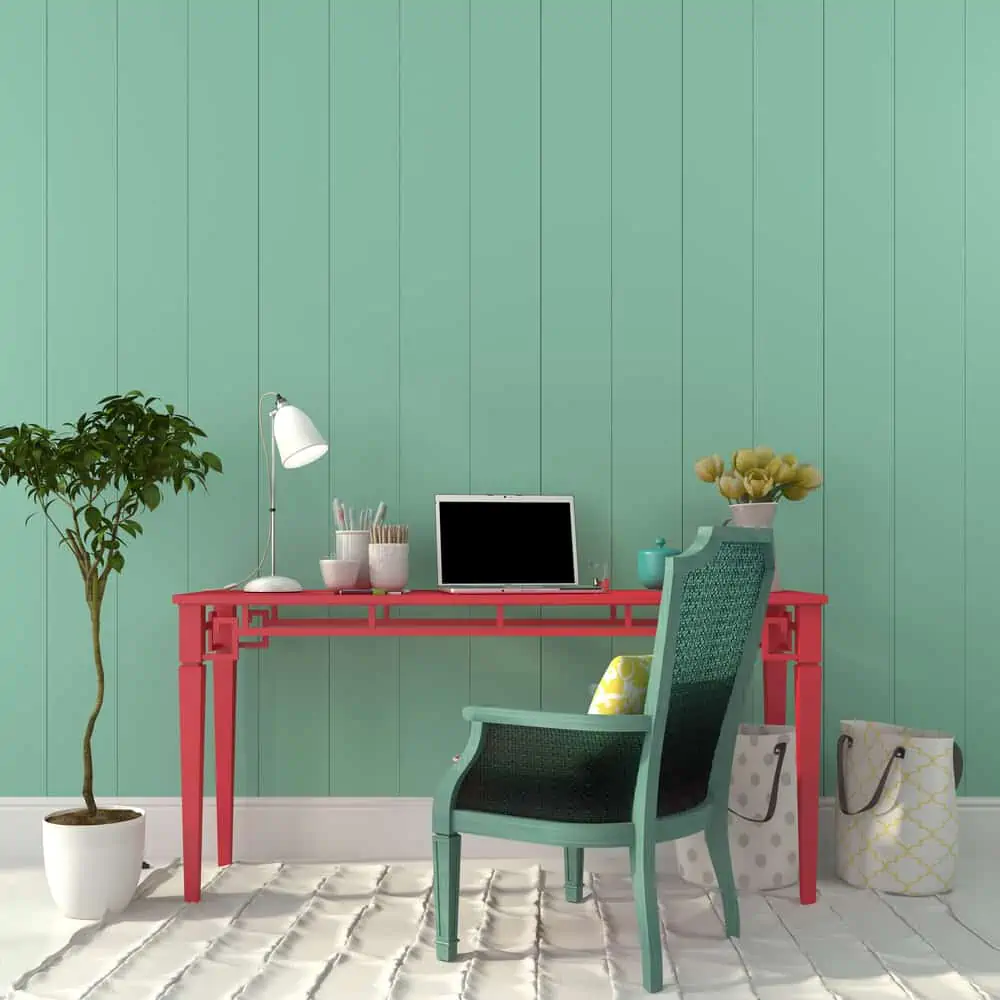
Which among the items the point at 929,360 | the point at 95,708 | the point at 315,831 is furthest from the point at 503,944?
the point at 929,360

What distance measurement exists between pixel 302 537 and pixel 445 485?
1.51ft

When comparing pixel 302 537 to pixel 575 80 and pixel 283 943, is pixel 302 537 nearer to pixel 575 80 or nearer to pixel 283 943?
pixel 283 943

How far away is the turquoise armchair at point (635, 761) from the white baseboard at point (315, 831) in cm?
→ 89

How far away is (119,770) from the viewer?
331 centimetres

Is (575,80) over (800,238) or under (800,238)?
over

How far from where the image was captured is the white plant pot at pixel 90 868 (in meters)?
2.70

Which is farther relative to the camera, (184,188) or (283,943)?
(184,188)

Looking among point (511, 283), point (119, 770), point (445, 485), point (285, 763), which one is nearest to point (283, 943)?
point (285, 763)

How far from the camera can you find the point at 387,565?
9.84 feet

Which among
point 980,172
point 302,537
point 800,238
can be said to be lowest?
point 302,537

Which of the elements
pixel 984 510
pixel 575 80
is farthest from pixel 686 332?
pixel 984 510

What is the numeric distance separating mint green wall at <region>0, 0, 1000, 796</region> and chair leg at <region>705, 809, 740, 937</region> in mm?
827

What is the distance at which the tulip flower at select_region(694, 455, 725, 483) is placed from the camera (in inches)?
122

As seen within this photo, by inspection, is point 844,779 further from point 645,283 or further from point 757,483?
point 645,283
